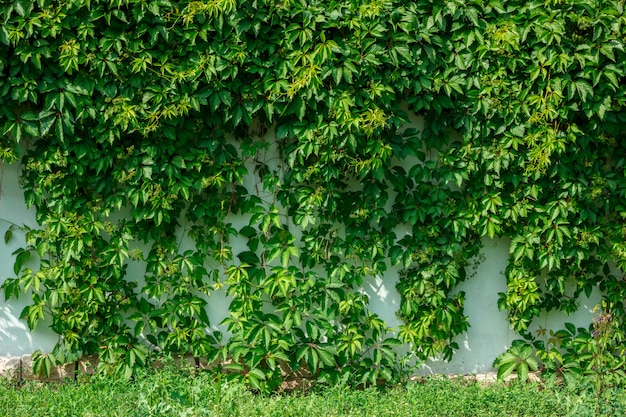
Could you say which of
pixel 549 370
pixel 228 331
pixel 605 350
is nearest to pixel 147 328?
pixel 228 331

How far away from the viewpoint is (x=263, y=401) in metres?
3.62

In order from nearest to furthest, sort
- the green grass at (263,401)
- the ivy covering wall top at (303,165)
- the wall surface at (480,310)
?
the green grass at (263,401)
the ivy covering wall top at (303,165)
the wall surface at (480,310)

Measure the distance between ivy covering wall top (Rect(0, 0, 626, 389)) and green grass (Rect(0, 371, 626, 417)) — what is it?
24 cm

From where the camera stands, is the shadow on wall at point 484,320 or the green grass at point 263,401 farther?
the shadow on wall at point 484,320

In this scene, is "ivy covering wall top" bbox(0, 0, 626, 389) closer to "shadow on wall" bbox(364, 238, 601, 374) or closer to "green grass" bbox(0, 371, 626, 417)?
"shadow on wall" bbox(364, 238, 601, 374)

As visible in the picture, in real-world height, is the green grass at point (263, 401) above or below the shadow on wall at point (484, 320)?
below

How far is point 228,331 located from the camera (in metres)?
4.07

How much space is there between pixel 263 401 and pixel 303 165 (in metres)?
1.36

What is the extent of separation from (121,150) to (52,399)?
4.56 ft

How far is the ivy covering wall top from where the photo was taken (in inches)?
149

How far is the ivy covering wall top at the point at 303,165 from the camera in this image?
3.80m

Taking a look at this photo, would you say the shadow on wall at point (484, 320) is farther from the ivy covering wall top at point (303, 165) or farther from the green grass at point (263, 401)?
the green grass at point (263, 401)

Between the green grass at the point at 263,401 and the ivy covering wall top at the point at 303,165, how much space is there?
0.24 meters

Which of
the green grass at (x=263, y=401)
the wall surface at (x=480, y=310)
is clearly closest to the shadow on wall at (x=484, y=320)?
the wall surface at (x=480, y=310)
